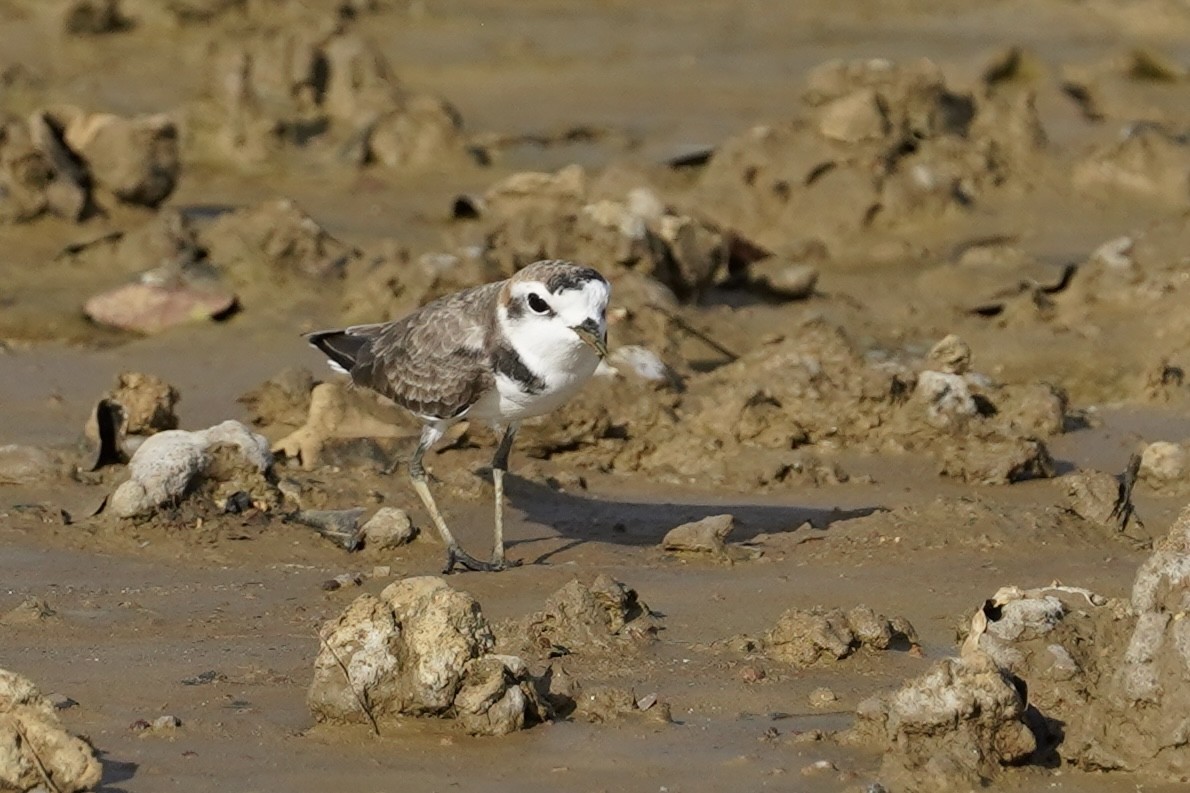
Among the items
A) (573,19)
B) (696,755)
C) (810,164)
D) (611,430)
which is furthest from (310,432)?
(573,19)

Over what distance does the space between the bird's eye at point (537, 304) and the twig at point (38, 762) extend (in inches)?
110

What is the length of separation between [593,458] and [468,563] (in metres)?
1.48

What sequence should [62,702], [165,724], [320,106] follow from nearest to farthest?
[165,724] → [62,702] → [320,106]

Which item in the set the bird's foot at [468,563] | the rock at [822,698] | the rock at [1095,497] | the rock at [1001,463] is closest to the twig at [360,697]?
the rock at [822,698]

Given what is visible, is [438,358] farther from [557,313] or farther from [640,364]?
[640,364]

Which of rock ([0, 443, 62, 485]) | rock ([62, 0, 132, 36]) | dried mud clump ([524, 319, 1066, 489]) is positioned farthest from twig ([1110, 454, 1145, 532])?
rock ([62, 0, 132, 36])

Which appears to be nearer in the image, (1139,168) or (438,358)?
(438,358)

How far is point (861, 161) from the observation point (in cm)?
1186

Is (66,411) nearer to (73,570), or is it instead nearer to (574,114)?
(73,570)

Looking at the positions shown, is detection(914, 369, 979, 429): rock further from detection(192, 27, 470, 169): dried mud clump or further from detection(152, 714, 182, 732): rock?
detection(192, 27, 470, 169): dried mud clump

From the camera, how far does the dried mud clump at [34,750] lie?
14.9 feet

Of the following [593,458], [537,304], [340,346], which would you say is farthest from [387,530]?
[593,458]

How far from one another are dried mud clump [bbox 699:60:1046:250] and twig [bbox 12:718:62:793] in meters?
7.42

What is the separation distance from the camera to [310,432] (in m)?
8.23
